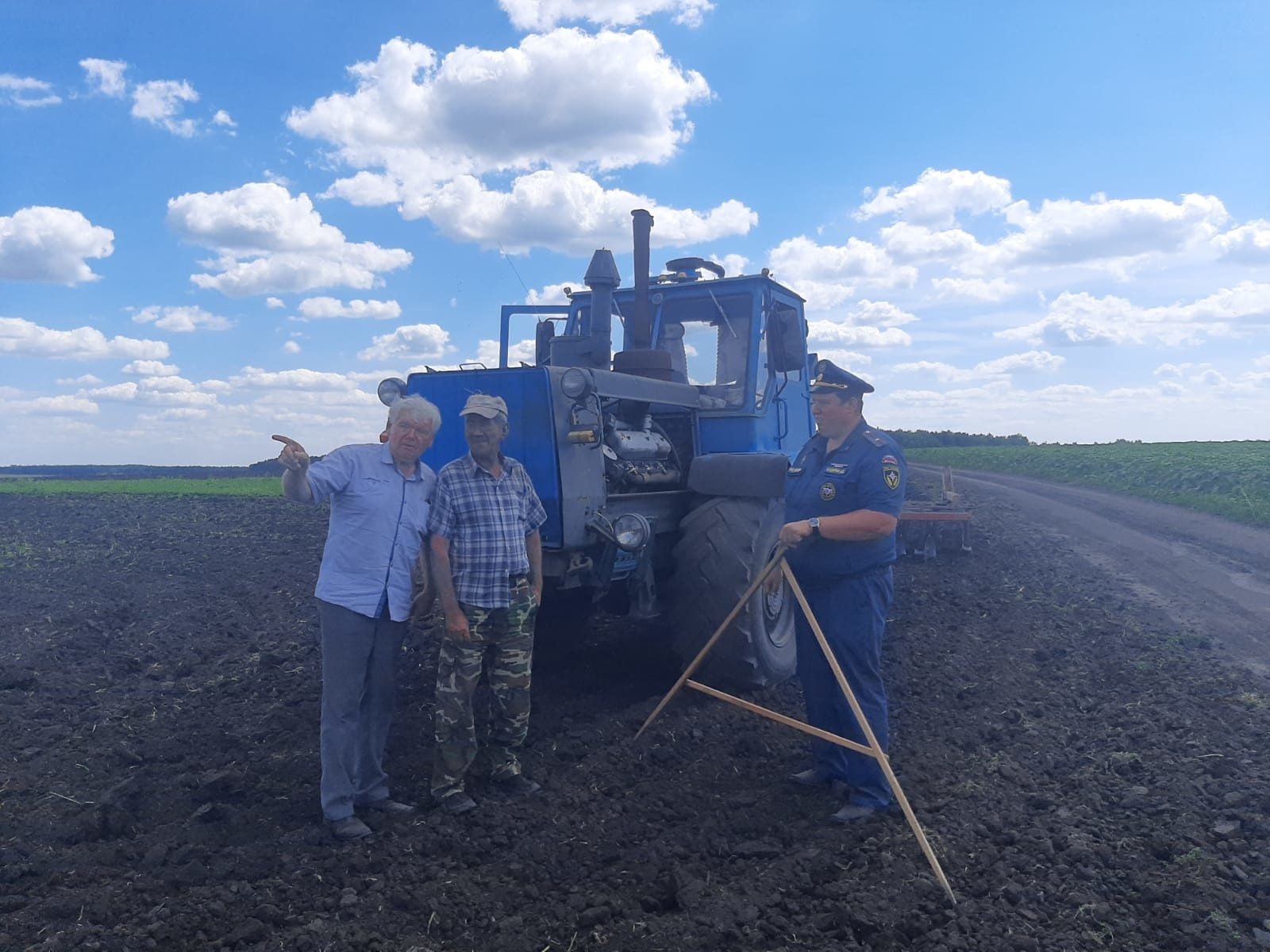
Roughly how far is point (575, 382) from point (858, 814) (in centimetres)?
253

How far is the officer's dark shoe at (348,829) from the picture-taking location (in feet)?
13.3

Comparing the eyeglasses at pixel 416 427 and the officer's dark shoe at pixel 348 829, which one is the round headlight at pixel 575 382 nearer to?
the eyeglasses at pixel 416 427

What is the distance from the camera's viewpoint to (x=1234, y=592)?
374 inches

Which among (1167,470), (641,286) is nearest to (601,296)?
(641,286)

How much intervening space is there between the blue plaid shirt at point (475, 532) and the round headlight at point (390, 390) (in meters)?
1.08

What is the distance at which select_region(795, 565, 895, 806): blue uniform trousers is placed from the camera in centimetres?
446

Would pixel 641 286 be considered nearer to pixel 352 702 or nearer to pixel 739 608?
pixel 739 608

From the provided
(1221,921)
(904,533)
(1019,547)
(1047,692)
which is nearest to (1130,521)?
(1019,547)

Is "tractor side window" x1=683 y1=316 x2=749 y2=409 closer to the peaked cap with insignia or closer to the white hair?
the peaked cap with insignia

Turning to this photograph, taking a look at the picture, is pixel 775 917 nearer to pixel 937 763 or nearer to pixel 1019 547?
pixel 937 763

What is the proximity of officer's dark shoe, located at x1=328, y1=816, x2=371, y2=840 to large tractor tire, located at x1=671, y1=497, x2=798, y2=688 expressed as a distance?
223 centimetres

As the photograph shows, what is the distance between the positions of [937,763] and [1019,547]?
841 centimetres

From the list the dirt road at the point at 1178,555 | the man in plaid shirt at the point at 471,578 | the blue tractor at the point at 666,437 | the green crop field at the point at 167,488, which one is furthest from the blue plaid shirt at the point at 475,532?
the green crop field at the point at 167,488

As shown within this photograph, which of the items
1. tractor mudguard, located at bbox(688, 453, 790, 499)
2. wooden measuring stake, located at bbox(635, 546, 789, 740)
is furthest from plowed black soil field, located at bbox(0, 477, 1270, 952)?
tractor mudguard, located at bbox(688, 453, 790, 499)
